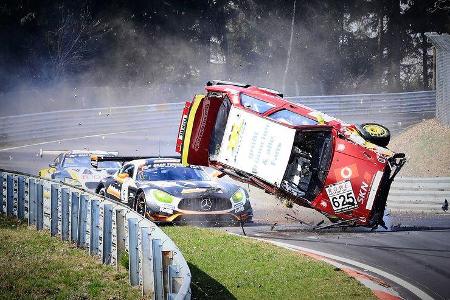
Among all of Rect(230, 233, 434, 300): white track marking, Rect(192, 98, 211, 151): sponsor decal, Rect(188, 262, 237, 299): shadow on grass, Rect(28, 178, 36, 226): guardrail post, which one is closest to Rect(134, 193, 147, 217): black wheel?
Rect(192, 98, 211, 151): sponsor decal

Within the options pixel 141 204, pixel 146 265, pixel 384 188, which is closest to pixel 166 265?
pixel 146 265

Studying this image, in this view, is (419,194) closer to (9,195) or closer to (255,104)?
(255,104)

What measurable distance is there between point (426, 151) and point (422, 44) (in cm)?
2066

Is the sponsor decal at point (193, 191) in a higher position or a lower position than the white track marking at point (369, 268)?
higher

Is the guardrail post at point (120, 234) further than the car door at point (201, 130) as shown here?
No

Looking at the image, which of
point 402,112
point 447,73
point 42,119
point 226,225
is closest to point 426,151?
point 447,73

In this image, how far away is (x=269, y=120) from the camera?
38.0 ft

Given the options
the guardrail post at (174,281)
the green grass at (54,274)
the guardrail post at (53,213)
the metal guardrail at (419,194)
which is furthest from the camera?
the metal guardrail at (419,194)

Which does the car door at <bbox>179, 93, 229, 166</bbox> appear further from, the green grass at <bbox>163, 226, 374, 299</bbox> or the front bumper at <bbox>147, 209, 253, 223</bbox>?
the green grass at <bbox>163, 226, 374, 299</bbox>

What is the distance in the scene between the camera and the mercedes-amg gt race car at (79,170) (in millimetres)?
16594

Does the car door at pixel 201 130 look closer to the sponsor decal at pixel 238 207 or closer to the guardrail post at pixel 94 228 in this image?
the sponsor decal at pixel 238 207

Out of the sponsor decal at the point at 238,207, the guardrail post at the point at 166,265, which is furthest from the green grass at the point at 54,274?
the sponsor decal at the point at 238,207

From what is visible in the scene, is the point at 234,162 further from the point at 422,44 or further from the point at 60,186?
the point at 422,44

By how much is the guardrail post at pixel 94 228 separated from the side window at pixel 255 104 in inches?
145
